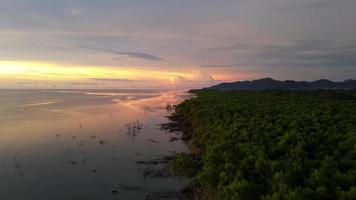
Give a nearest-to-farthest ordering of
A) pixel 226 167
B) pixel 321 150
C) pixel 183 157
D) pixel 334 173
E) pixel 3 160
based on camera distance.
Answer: pixel 334 173
pixel 226 167
pixel 321 150
pixel 183 157
pixel 3 160

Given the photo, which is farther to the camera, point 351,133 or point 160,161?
point 160,161

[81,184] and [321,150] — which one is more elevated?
[321,150]

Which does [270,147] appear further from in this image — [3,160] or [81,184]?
[3,160]

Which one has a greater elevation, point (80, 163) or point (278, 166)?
point (278, 166)

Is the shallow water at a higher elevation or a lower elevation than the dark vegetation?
lower

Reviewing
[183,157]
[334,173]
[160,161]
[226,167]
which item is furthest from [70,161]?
[334,173]

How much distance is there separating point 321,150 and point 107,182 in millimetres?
8811

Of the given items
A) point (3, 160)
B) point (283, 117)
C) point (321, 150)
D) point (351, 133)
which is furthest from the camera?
point (283, 117)

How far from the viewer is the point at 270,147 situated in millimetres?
14133

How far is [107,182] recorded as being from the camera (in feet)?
53.7

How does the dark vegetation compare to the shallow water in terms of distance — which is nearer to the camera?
the dark vegetation

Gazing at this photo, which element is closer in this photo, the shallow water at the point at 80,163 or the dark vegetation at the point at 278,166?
the dark vegetation at the point at 278,166

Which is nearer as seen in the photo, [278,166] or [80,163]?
[278,166]

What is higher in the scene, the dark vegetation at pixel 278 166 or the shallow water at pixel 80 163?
the dark vegetation at pixel 278 166
